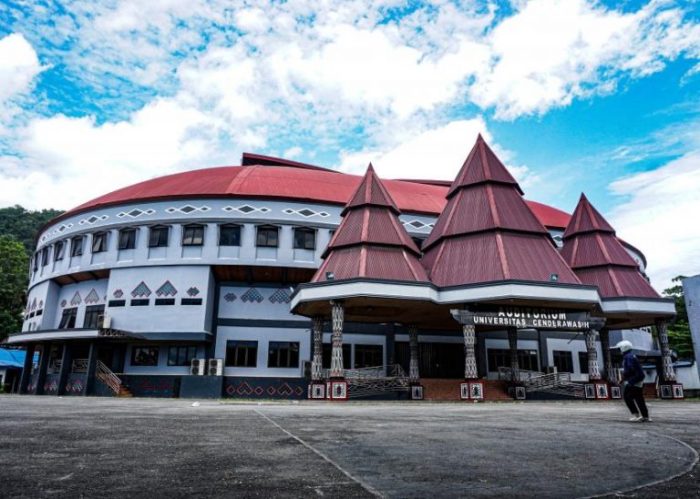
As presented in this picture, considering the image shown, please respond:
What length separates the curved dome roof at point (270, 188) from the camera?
115ft

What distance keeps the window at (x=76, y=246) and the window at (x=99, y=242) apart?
1.55 m

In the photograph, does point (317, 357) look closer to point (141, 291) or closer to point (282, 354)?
point (282, 354)

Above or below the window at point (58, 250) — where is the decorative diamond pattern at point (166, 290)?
below

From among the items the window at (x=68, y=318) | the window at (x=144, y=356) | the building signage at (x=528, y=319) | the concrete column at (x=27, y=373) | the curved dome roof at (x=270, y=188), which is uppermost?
the curved dome roof at (x=270, y=188)

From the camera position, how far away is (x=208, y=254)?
32.9 meters

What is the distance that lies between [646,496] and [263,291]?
32.3m

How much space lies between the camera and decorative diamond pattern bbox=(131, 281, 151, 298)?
32.9 meters

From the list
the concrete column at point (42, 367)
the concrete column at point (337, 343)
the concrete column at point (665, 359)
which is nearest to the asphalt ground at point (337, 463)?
the concrete column at point (337, 343)

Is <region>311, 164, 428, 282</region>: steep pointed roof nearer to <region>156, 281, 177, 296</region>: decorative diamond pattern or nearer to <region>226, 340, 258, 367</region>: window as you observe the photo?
<region>226, 340, 258, 367</region>: window

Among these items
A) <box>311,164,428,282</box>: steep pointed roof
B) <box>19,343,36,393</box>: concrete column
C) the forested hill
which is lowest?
<box>19,343,36,393</box>: concrete column

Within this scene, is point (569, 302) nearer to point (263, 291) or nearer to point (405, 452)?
point (263, 291)

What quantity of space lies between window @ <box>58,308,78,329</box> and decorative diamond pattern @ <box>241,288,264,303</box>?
548 inches

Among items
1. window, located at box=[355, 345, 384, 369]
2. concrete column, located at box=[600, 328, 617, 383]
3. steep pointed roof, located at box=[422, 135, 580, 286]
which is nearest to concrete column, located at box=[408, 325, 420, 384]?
steep pointed roof, located at box=[422, 135, 580, 286]

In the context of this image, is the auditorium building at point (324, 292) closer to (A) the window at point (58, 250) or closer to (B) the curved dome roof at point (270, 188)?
(B) the curved dome roof at point (270, 188)
